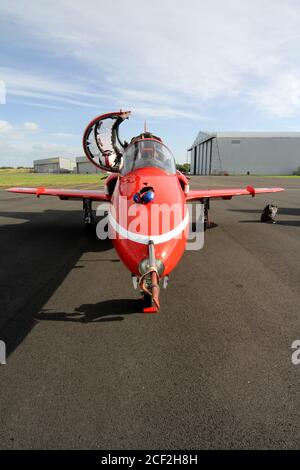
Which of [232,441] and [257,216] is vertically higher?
[257,216]

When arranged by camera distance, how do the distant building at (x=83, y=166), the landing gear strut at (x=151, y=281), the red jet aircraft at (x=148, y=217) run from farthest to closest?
1. the distant building at (x=83, y=166)
2. the red jet aircraft at (x=148, y=217)
3. the landing gear strut at (x=151, y=281)

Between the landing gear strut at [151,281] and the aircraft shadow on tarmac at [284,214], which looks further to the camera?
the aircraft shadow on tarmac at [284,214]

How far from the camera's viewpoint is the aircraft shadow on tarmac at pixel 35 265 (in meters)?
4.22

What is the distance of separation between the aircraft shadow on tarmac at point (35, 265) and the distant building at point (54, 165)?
140601mm

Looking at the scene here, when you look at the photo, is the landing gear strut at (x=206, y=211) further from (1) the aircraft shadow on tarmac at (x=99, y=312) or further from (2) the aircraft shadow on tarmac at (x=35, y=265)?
(1) the aircraft shadow on tarmac at (x=99, y=312)

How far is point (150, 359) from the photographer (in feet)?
10.8

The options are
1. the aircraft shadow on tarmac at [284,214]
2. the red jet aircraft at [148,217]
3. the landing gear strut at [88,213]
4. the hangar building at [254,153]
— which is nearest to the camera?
the red jet aircraft at [148,217]

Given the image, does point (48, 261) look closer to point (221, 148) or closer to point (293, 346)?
point (293, 346)

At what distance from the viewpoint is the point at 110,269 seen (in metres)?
6.35

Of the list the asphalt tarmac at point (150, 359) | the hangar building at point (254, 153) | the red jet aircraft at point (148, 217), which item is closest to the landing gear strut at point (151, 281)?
the red jet aircraft at point (148, 217)

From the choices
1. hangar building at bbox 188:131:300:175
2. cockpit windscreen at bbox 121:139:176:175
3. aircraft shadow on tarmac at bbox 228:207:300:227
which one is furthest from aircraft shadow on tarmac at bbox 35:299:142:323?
hangar building at bbox 188:131:300:175

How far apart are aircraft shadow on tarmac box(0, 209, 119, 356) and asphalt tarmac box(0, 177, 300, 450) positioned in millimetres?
33

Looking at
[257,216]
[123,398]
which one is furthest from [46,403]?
[257,216]
